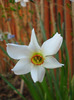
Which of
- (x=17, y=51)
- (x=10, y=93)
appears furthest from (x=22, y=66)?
(x=10, y=93)

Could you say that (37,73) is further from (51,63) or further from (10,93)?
(10,93)

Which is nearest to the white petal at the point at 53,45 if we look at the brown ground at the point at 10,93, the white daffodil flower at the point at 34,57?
the white daffodil flower at the point at 34,57

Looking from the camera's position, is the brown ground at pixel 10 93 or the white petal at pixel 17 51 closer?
the white petal at pixel 17 51

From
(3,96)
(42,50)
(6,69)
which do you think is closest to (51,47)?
(42,50)

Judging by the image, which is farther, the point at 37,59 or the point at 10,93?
the point at 10,93

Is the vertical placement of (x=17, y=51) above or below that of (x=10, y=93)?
above

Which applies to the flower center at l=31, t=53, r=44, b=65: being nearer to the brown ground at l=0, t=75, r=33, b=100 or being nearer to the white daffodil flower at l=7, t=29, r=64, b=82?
the white daffodil flower at l=7, t=29, r=64, b=82

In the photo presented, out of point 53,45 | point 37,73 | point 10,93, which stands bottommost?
point 10,93

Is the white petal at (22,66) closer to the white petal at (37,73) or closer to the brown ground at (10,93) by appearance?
the white petal at (37,73)
